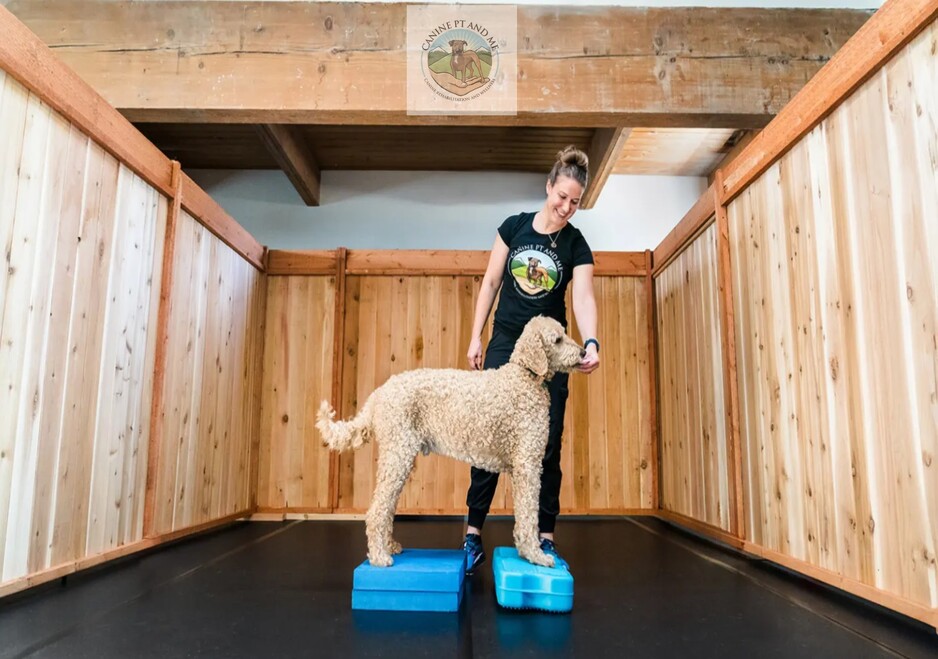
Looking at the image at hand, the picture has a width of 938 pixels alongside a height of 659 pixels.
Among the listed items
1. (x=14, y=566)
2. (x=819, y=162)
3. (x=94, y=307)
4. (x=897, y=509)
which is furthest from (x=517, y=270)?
(x=14, y=566)

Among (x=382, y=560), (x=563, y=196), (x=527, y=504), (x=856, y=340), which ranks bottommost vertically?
(x=382, y=560)

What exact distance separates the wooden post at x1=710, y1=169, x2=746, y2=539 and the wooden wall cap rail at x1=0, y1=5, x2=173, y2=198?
2676 millimetres

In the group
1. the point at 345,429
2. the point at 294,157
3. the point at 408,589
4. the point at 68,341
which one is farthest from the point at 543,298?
the point at 294,157

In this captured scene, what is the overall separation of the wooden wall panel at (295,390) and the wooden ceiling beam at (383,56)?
5.06 feet

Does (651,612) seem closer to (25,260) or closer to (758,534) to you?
(758,534)

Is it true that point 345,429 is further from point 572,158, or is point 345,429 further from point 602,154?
point 602,154

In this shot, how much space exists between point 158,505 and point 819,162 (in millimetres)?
3095

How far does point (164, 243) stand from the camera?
2.81m

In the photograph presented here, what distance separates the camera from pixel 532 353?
197cm

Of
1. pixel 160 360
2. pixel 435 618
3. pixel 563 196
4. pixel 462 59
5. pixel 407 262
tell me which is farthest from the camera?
pixel 407 262

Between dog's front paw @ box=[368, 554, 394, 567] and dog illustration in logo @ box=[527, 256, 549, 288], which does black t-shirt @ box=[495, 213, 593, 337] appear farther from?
dog's front paw @ box=[368, 554, 394, 567]

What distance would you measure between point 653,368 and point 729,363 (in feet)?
4.27

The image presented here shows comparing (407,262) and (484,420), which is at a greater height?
(407,262)

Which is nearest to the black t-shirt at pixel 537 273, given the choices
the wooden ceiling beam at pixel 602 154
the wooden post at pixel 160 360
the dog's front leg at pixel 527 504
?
the dog's front leg at pixel 527 504
